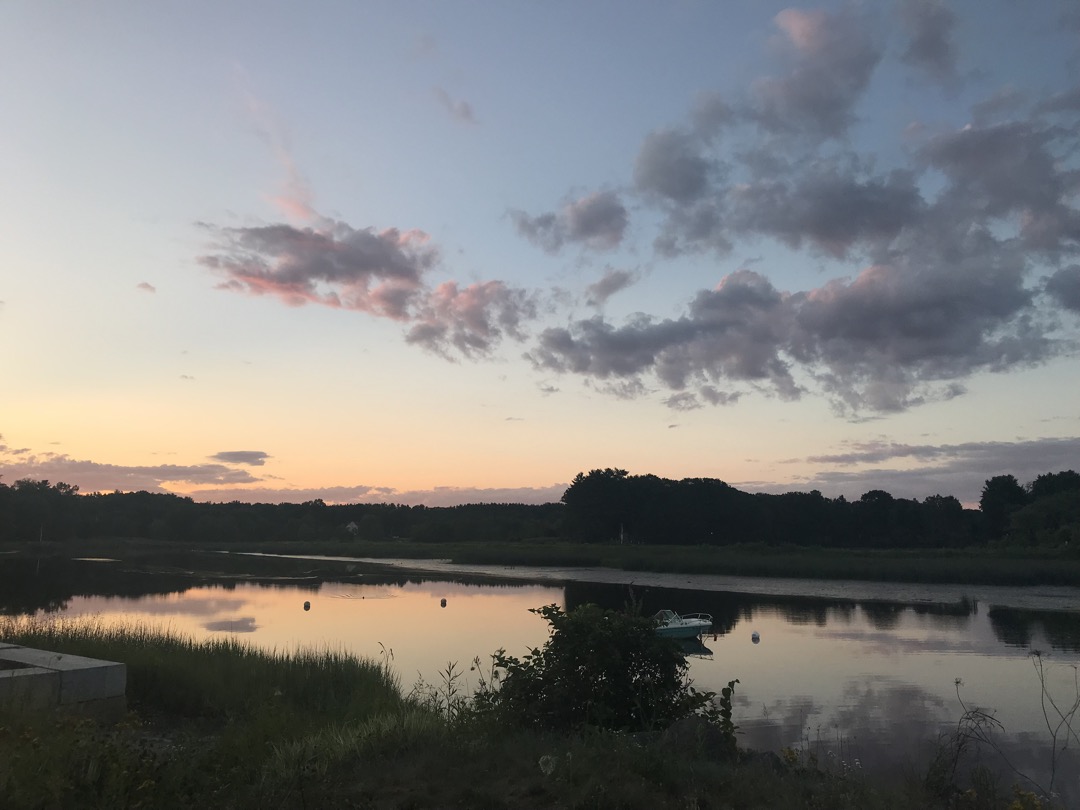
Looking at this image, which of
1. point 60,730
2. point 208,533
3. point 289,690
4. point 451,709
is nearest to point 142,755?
point 60,730

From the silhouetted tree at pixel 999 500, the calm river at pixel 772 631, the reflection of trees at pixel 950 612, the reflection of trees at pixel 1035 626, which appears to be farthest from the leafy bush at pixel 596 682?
the silhouetted tree at pixel 999 500

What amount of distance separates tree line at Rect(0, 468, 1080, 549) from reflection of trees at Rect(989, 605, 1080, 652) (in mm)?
71299

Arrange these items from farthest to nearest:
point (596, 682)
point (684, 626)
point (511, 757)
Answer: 1. point (684, 626)
2. point (596, 682)
3. point (511, 757)

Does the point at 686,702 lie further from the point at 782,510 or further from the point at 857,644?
the point at 782,510

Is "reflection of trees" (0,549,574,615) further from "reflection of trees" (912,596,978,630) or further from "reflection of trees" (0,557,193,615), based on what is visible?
"reflection of trees" (912,596,978,630)

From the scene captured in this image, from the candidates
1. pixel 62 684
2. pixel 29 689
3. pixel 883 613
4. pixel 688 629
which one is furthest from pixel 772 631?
pixel 29 689

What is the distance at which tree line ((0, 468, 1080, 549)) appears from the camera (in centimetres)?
11694

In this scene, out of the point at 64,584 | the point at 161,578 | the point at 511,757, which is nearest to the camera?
the point at 511,757

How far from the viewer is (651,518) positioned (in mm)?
117188

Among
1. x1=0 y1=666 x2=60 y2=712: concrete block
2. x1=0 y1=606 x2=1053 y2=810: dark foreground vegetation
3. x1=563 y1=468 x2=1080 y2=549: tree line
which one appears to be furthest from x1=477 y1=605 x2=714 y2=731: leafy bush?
x1=563 y1=468 x2=1080 y2=549: tree line

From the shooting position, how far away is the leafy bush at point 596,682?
9.73m

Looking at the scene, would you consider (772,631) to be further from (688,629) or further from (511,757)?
(511,757)

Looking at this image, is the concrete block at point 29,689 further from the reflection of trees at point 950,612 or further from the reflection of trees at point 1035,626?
the reflection of trees at point 950,612

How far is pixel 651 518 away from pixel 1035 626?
269ft
